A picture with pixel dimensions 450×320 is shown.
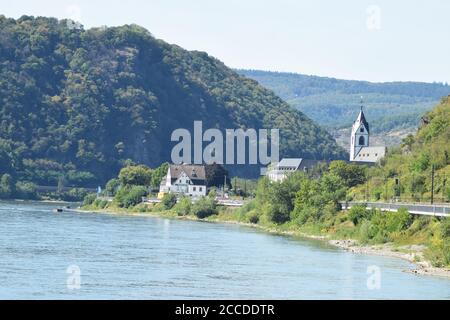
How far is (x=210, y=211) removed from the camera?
118 meters

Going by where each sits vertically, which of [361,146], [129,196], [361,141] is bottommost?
[129,196]

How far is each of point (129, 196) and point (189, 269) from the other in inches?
3316

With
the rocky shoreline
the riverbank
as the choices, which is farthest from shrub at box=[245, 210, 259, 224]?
the rocky shoreline

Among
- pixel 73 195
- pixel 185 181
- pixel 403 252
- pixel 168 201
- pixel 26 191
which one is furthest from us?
pixel 73 195

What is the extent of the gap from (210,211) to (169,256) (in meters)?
58.0

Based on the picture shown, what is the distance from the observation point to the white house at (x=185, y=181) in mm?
138750

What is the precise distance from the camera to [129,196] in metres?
137

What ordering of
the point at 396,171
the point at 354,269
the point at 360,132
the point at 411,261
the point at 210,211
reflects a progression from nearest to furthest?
the point at 354,269 → the point at 411,261 → the point at 396,171 → the point at 210,211 → the point at 360,132

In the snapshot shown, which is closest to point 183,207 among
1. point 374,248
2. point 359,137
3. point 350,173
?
point 350,173

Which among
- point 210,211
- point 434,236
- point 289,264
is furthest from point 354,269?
point 210,211

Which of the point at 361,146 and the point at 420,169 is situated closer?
the point at 420,169

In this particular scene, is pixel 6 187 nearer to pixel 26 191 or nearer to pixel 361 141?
pixel 26 191
